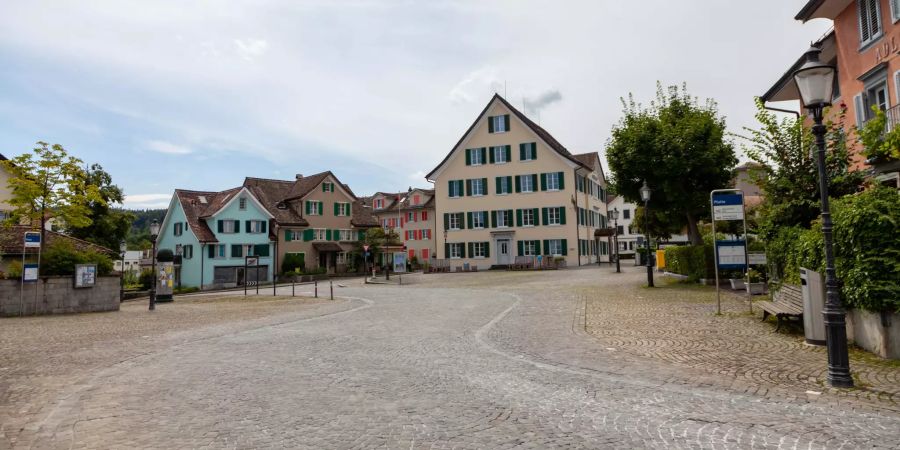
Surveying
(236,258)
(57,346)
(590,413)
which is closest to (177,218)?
(236,258)

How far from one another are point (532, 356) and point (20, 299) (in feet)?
58.3

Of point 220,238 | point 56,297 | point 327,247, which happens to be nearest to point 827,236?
point 56,297

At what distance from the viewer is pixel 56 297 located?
711 inches

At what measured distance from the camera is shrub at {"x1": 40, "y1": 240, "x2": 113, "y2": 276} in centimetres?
1822

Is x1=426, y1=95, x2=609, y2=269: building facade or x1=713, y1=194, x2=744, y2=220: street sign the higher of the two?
x1=426, y1=95, x2=609, y2=269: building facade

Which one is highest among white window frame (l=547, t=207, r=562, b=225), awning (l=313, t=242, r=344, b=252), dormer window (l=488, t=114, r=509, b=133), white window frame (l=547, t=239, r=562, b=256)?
dormer window (l=488, t=114, r=509, b=133)

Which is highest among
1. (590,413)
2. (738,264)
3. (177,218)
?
(177,218)

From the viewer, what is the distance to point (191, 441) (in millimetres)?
4840

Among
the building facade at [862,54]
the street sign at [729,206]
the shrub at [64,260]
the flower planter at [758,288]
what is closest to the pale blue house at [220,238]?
the shrub at [64,260]

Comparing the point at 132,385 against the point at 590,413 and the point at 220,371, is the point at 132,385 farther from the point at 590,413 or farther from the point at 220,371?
the point at 590,413

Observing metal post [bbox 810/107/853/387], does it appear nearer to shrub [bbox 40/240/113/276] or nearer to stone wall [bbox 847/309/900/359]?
stone wall [bbox 847/309/900/359]

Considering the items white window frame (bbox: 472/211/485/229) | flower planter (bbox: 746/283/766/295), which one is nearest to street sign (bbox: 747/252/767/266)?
flower planter (bbox: 746/283/766/295)

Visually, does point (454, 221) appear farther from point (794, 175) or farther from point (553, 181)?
point (794, 175)

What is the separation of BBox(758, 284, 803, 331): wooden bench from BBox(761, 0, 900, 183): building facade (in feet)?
18.6
